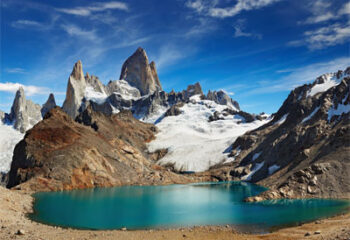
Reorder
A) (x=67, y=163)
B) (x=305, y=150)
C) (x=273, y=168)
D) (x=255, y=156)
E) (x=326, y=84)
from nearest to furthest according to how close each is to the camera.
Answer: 1. (x=305, y=150)
2. (x=67, y=163)
3. (x=273, y=168)
4. (x=255, y=156)
5. (x=326, y=84)

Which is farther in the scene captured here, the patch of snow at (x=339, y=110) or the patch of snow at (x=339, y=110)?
the patch of snow at (x=339, y=110)

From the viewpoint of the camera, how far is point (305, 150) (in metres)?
81.2

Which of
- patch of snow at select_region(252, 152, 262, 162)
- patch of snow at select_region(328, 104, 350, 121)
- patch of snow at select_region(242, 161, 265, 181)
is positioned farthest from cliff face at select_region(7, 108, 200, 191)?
patch of snow at select_region(328, 104, 350, 121)

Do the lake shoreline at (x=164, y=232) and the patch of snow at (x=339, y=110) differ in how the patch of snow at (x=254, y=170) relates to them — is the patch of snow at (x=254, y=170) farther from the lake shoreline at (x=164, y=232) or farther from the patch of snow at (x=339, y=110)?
the lake shoreline at (x=164, y=232)

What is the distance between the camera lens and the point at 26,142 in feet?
305

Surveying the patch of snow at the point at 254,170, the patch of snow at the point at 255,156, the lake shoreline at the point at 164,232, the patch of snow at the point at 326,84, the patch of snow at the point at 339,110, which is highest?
the patch of snow at the point at 326,84

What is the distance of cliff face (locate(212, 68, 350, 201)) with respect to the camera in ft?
206

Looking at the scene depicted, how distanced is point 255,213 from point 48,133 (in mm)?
71657

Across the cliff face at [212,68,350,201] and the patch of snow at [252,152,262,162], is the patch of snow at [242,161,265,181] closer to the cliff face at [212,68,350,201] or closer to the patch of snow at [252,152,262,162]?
the cliff face at [212,68,350,201]

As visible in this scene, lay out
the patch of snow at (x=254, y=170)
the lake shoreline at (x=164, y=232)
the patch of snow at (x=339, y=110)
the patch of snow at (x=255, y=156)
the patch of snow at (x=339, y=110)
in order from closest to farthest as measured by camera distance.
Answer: the lake shoreline at (x=164, y=232), the patch of snow at (x=339, y=110), the patch of snow at (x=339, y=110), the patch of snow at (x=254, y=170), the patch of snow at (x=255, y=156)

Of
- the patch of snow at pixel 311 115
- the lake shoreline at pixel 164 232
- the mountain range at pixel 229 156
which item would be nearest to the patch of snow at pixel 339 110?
the mountain range at pixel 229 156

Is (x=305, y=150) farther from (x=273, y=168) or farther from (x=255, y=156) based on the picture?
(x=255, y=156)

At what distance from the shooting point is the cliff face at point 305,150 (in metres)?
62.8

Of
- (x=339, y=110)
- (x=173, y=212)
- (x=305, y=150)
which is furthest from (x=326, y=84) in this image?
(x=173, y=212)
